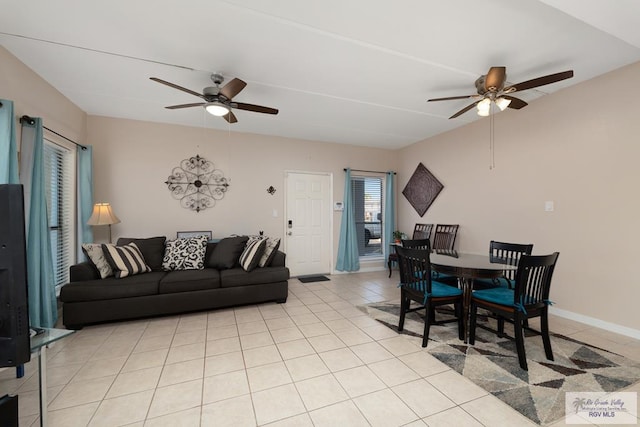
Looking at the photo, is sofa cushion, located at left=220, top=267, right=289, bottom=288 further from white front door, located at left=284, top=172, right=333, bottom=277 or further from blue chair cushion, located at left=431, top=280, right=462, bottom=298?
blue chair cushion, located at left=431, top=280, right=462, bottom=298

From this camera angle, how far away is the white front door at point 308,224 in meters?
5.11

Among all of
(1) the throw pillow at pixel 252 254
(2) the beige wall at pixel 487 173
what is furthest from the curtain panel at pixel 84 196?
(1) the throw pillow at pixel 252 254

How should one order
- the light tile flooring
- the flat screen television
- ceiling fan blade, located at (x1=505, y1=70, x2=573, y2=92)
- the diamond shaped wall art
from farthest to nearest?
the diamond shaped wall art, ceiling fan blade, located at (x1=505, y1=70, x2=573, y2=92), the light tile flooring, the flat screen television

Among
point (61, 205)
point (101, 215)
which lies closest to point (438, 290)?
point (101, 215)

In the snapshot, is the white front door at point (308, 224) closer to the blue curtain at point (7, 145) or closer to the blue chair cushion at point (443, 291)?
Result: the blue chair cushion at point (443, 291)

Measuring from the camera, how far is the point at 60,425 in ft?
5.10

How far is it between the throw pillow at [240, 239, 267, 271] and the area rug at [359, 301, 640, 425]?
2061 mm

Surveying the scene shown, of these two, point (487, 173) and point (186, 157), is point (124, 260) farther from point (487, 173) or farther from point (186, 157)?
point (487, 173)

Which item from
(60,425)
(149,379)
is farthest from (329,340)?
(60,425)

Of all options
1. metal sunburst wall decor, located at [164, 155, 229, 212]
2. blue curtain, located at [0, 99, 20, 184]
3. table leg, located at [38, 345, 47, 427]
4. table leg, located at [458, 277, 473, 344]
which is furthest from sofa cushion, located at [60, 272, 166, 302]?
table leg, located at [458, 277, 473, 344]

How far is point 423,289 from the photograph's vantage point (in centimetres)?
252

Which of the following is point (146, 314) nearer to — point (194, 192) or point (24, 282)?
point (194, 192)

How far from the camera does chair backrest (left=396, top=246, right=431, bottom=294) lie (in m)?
2.40

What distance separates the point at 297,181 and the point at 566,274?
167 inches
